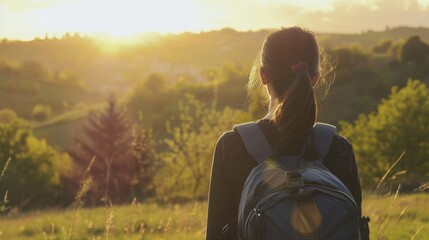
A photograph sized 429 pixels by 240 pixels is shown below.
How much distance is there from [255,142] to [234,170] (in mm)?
192

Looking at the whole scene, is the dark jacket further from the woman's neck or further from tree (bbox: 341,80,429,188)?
tree (bbox: 341,80,429,188)

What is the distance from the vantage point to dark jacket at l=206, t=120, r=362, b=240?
2.72 m

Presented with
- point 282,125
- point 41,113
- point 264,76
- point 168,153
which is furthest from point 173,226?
point 41,113

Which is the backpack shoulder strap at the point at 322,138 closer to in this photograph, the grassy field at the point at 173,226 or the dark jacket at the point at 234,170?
the dark jacket at the point at 234,170

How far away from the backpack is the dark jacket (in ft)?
0.73

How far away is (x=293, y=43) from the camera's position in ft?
8.80

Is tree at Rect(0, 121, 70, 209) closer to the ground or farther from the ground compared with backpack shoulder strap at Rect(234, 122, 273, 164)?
closer to the ground

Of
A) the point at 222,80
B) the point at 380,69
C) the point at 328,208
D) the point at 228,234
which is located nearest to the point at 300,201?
the point at 328,208

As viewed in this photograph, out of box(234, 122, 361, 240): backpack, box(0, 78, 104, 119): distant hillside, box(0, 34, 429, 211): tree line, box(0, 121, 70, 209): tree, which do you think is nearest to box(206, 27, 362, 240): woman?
box(234, 122, 361, 240): backpack

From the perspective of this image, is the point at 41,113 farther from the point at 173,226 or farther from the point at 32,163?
the point at 173,226

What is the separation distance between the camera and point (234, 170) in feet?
8.96

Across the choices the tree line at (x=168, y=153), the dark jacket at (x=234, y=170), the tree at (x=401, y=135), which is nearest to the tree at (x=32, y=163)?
the tree line at (x=168, y=153)

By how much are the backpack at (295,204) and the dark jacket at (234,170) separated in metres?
0.22

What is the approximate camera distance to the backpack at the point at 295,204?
7.07ft
